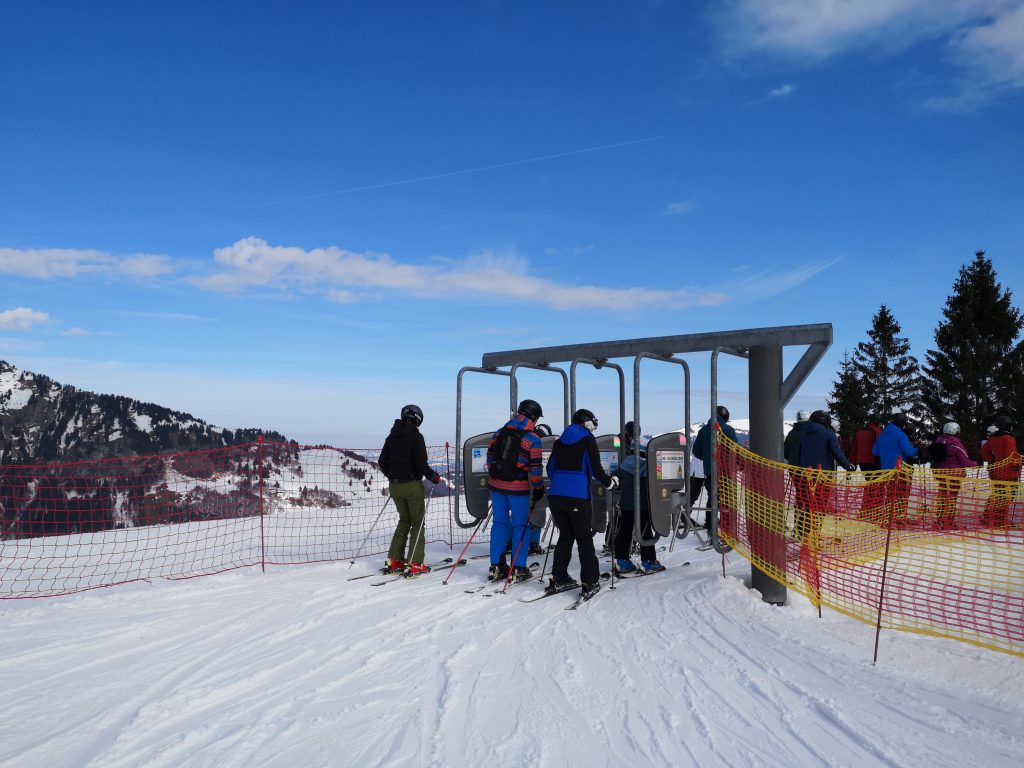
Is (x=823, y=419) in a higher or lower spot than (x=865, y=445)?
Result: higher

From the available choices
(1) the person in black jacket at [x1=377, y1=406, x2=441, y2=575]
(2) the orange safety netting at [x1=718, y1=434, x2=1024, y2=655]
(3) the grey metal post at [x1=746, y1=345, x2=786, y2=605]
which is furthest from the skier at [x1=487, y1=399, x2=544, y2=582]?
(3) the grey metal post at [x1=746, y1=345, x2=786, y2=605]

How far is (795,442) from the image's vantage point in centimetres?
916

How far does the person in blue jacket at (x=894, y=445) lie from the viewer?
31.6ft

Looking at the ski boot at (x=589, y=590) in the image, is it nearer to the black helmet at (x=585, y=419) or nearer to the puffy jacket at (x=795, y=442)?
the black helmet at (x=585, y=419)

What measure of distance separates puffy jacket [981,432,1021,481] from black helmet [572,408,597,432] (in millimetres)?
7385

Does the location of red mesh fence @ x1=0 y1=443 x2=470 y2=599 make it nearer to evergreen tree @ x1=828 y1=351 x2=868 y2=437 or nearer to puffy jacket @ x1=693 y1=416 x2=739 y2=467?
puffy jacket @ x1=693 y1=416 x2=739 y2=467

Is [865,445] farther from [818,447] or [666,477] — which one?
[666,477]

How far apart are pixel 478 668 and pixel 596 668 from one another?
79 centimetres

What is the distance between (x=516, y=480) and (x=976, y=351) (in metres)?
34.6

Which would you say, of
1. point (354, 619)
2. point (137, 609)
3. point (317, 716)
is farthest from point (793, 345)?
point (137, 609)

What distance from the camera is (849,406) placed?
37906 mm

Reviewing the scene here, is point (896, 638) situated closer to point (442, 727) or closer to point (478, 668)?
point (478, 668)

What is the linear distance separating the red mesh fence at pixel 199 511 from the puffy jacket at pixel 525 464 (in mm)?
1327

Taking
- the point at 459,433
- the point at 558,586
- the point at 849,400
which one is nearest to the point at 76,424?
the point at 849,400
